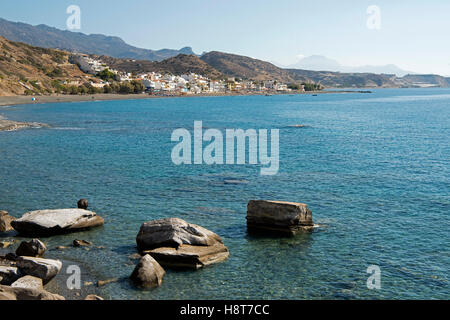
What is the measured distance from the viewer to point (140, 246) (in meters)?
20.9

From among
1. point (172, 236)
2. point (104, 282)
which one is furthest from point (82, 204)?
point (104, 282)

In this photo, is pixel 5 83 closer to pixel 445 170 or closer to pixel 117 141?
pixel 117 141

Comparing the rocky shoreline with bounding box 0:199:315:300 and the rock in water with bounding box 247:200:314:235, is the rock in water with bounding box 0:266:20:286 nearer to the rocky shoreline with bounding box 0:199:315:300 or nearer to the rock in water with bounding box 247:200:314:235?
the rocky shoreline with bounding box 0:199:315:300

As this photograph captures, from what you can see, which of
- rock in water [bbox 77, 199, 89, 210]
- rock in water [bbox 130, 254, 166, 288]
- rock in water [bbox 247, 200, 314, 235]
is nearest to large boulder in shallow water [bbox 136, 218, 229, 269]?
rock in water [bbox 130, 254, 166, 288]

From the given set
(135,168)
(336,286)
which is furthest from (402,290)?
(135,168)

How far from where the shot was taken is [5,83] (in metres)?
150

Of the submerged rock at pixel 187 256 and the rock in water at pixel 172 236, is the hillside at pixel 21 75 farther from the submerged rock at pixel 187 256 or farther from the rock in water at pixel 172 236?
the submerged rock at pixel 187 256

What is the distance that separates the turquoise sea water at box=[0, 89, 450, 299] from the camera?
1784 centimetres

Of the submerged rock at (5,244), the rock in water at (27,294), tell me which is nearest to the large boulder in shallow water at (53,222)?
the submerged rock at (5,244)

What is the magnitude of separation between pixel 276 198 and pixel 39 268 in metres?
17.3

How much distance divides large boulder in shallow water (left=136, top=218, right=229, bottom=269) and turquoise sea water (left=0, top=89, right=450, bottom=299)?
66 cm

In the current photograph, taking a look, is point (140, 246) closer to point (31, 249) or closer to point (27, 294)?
point (31, 249)

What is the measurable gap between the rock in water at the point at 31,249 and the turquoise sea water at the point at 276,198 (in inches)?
34.2
